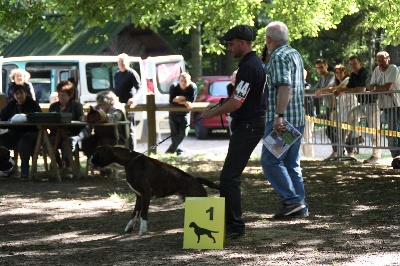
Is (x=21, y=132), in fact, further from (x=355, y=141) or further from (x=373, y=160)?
(x=373, y=160)

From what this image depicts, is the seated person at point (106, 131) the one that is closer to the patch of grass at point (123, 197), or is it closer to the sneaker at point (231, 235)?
the patch of grass at point (123, 197)

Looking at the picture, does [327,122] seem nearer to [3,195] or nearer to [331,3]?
[331,3]

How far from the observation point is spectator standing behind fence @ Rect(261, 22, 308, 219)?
9.98 metres

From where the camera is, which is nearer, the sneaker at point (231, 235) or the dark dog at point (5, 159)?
the sneaker at point (231, 235)

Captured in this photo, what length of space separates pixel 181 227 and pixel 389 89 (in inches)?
284

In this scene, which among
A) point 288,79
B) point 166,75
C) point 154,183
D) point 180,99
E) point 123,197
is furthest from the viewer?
point 166,75

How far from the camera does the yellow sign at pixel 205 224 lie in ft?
28.0

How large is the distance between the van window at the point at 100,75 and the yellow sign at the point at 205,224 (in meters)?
17.8

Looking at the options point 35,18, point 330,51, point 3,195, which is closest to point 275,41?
point 3,195

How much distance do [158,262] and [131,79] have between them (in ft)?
38.4

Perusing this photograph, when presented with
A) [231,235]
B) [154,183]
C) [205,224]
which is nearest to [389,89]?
[154,183]

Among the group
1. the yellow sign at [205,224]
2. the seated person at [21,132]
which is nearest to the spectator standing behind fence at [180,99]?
the seated person at [21,132]

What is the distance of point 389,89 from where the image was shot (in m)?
16.3

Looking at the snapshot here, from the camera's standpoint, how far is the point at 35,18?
55.2 ft
